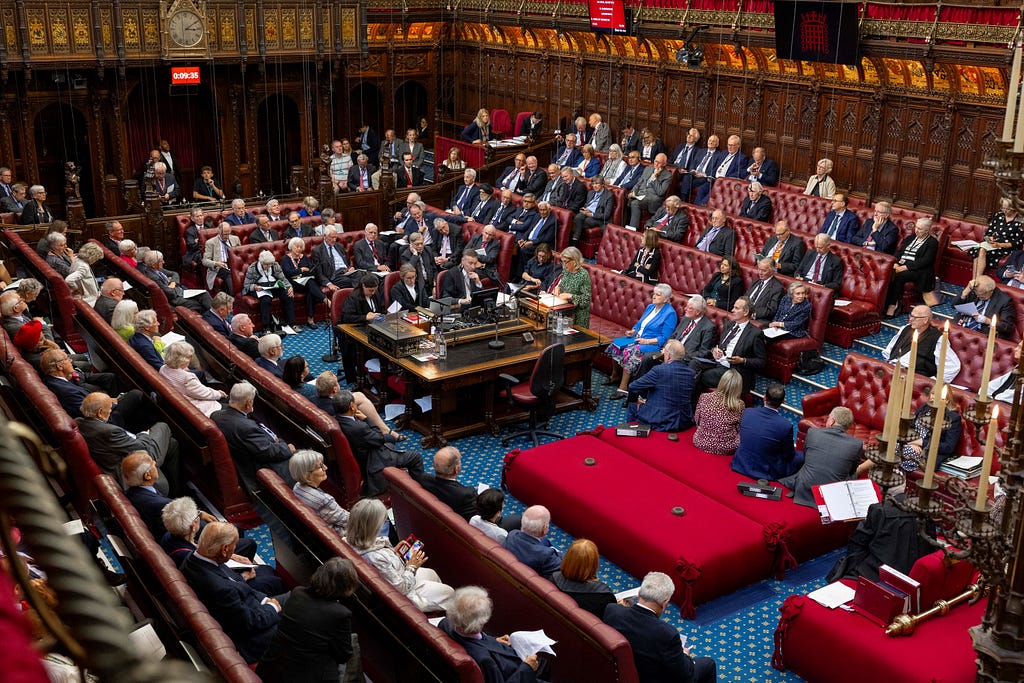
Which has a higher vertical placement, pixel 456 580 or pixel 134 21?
pixel 134 21

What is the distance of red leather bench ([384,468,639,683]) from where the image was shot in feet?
15.9

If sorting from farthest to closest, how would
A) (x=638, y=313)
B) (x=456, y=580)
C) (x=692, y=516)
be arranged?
(x=638, y=313) < (x=692, y=516) < (x=456, y=580)

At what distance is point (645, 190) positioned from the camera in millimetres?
14898

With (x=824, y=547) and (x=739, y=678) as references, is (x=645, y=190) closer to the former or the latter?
(x=824, y=547)

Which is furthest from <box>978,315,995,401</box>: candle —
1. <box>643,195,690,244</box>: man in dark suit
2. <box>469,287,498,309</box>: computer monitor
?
<box>643,195,690,244</box>: man in dark suit

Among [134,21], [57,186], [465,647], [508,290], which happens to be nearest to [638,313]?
[508,290]

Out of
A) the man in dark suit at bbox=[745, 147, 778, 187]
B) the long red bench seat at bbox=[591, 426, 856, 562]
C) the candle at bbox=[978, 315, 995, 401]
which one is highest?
the candle at bbox=[978, 315, 995, 401]

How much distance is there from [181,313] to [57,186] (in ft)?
30.4

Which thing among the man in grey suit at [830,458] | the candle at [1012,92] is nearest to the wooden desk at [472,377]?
the man in grey suit at [830,458]

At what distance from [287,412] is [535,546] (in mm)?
2623

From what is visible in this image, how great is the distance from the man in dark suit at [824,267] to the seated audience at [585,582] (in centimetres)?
679

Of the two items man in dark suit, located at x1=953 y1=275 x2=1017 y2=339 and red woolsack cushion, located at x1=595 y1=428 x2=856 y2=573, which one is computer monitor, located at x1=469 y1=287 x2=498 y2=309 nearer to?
red woolsack cushion, located at x1=595 y1=428 x2=856 y2=573

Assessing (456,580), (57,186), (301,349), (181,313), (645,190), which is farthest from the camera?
(57,186)

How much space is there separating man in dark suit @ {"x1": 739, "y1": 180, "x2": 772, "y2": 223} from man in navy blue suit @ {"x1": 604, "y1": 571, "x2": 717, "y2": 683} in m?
9.11
